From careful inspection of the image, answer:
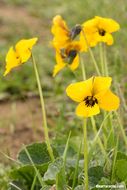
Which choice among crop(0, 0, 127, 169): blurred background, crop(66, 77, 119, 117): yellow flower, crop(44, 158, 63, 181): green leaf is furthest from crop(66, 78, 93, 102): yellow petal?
crop(0, 0, 127, 169): blurred background

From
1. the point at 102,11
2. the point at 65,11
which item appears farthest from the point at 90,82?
the point at 65,11

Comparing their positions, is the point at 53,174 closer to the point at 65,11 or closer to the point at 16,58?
the point at 16,58

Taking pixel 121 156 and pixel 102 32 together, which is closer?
pixel 121 156

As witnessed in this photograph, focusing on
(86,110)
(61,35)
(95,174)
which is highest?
(61,35)

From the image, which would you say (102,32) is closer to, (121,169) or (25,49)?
(25,49)

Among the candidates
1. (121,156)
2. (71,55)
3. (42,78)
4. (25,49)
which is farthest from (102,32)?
(42,78)

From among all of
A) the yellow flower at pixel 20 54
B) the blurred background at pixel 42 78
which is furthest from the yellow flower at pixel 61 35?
the blurred background at pixel 42 78

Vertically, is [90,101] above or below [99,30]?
below
